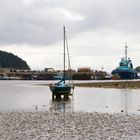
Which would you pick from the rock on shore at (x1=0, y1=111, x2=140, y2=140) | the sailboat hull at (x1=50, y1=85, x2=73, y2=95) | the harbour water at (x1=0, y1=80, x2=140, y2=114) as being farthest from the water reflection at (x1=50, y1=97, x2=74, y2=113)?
the rock on shore at (x1=0, y1=111, x2=140, y2=140)

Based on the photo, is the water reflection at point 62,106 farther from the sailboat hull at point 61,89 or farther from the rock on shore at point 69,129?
the rock on shore at point 69,129

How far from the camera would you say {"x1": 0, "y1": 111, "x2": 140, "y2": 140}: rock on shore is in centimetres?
2756

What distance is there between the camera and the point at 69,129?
102 ft

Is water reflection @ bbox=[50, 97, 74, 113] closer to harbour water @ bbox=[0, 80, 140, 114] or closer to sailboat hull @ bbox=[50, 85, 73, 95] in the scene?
harbour water @ bbox=[0, 80, 140, 114]

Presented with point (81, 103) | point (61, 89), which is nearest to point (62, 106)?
point (81, 103)

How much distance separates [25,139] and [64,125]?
24.7 feet

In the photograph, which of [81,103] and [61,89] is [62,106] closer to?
[81,103]

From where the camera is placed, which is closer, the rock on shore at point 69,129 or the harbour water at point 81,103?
the rock on shore at point 69,129

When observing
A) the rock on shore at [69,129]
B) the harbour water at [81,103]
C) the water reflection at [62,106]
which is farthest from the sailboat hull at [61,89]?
the rock on shore at [69,129]

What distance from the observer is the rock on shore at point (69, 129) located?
27.6 meters

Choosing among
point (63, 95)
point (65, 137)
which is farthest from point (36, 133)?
point (63, 95)

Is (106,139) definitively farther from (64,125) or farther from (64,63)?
(64,63)

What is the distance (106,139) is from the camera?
26578 millimetres

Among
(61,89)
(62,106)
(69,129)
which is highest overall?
(61,89)
